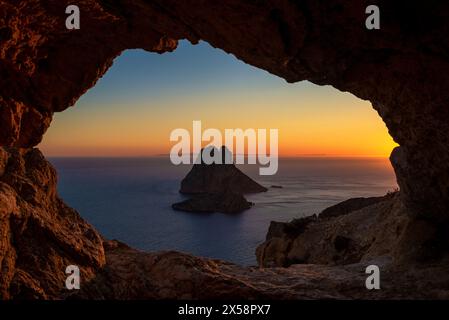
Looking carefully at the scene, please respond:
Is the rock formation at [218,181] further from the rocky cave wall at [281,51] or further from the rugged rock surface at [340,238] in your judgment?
the rocky cave wall at [281,51]

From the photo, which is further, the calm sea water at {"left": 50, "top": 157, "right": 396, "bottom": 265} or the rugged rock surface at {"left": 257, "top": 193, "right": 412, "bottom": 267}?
the calm sea water at {"left": 50, "top": 157, "right": 396, "bottom": 265}

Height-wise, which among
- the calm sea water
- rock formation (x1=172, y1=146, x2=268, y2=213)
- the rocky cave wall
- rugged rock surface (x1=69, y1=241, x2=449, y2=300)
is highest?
the rocky cave wall

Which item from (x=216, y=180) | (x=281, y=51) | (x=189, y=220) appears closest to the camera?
(x=281, y=51)

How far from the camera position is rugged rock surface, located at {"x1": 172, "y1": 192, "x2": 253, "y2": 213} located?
420ft

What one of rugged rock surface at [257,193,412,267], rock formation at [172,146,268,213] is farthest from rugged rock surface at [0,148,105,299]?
rock formation at [172,146,268,213]

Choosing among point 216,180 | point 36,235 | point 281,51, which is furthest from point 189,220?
point 281,51

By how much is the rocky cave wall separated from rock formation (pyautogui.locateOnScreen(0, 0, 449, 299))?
39mm

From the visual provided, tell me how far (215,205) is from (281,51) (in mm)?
121146

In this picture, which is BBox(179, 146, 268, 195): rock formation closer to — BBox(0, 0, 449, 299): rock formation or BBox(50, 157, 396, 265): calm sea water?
BBox(50, 157, 396, 265): calm sea water

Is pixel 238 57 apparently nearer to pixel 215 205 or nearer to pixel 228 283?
pixel 228 283

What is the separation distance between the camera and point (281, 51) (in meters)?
9.98

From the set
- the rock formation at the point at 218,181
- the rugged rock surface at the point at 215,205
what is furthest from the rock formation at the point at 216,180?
the rugged rock surface at the point at 215,205
